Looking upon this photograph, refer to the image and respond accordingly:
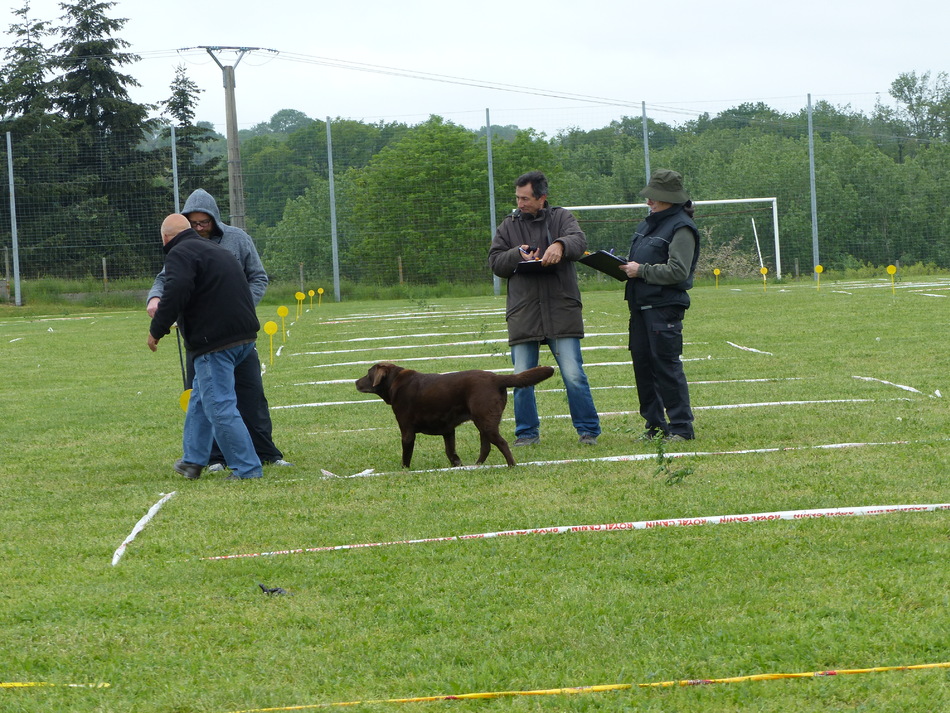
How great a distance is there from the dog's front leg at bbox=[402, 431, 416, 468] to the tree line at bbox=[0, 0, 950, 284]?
29.6 meters

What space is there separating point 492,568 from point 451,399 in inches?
93.3

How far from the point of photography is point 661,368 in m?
7.68

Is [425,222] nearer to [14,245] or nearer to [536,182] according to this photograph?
[14,245]

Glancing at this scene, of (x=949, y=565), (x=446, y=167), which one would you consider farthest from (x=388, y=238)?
(x=949, y=565)

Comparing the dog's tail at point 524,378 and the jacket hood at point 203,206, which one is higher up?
the jacket hood at point 203,206

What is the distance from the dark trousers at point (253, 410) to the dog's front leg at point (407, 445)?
1.02 m

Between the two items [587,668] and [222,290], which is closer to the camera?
[587,668]

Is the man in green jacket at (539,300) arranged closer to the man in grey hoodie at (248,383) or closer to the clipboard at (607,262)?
the clipboard at (607,262)

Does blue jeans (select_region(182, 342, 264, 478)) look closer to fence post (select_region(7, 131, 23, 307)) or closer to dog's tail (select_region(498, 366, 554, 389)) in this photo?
dog's tail (select_region(498, 366, 554, 389))

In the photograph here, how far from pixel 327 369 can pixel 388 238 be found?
23894 mm

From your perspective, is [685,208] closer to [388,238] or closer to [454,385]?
[454,385]

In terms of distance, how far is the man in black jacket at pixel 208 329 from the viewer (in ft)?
22.9

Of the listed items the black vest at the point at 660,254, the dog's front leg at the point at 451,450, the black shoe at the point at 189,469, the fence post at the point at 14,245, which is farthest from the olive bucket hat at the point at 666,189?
the fence post at the point at 14,245

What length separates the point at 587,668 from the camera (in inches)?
136
